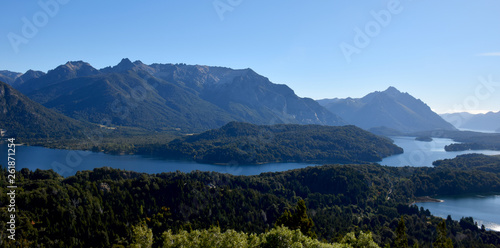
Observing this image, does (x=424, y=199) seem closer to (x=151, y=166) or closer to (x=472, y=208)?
(x=472, y=208)

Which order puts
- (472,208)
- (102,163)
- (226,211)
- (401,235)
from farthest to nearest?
(102,163) → (472,208) → (226,211) → (401,235)

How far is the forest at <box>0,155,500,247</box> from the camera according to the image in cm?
4619

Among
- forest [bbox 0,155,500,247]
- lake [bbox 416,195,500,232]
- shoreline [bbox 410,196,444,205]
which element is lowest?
lake [bbox 416,195,500,232]

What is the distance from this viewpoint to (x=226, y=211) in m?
75.5

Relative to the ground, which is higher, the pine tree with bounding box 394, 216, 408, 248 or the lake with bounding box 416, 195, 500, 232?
the pine tree with bounding box 394, 216, 408, 248

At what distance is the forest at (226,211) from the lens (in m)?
46.2

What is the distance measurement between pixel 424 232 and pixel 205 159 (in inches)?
5450

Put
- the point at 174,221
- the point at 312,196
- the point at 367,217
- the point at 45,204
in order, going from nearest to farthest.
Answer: the point at 45,204
the point at 174,221
the point at 367,217
the point at 312,196

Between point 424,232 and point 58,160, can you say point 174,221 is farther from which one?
point 58,160

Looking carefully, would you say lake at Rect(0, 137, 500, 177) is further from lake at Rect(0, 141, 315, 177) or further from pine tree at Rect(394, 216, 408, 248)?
pine tree at Rect(394, 216, 408, 248)

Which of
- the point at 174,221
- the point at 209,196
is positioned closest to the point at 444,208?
the point at 209,196

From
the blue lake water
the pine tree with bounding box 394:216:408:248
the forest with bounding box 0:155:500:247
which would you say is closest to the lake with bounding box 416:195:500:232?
the blue lake water

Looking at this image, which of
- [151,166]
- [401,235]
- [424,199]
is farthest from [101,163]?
[401,235]

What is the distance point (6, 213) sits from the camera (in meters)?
49.9
